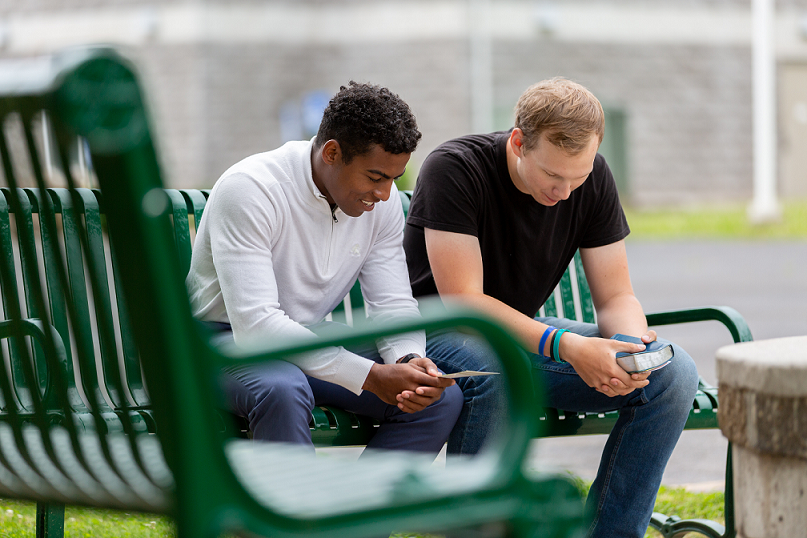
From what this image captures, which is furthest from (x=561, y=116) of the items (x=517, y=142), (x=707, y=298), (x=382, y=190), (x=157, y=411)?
(x=707, y=298)

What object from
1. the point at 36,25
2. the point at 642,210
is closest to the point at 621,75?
the point at 642,210

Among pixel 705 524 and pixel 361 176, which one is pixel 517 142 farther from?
pixel 705 524

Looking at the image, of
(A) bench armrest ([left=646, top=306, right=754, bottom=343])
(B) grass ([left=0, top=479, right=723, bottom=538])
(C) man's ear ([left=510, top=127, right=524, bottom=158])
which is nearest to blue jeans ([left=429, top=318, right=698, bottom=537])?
(A) bench armrest ([left=646, top=306, right=754, bottom=343])

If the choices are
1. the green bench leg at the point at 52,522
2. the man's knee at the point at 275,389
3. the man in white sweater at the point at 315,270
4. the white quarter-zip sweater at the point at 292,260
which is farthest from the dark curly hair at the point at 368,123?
the green bench leg at the point at 52,522

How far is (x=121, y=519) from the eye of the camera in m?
3.13

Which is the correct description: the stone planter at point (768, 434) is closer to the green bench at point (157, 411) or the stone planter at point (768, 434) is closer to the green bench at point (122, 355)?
the green bench at point (157, 411)

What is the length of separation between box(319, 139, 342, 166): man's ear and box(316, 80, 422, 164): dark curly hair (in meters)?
0.01

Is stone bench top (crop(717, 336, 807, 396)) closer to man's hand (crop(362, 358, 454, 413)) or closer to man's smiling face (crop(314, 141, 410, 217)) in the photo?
man's hand (crop(362, 358, 454, 413))

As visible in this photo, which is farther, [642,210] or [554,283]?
[642,210]

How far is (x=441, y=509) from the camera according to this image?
4.82 ft

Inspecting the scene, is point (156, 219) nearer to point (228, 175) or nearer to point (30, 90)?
point (30, 90)

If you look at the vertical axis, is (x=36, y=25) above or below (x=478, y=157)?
above

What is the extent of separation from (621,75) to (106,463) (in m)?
16.9

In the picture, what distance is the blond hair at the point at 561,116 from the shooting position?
8.20ft
